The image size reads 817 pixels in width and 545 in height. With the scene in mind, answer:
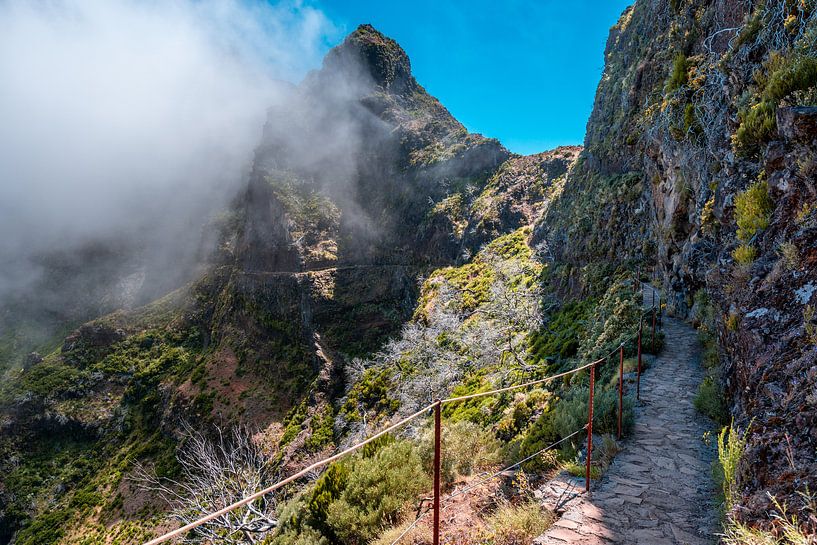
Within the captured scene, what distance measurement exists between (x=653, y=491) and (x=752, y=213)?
349 centimetres

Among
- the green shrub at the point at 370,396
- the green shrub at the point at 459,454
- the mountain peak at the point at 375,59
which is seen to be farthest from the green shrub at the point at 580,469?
the mountain peak at the point at 375,59

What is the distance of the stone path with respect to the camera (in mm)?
3812

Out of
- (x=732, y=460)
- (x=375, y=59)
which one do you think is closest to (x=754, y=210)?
(x=732, y=460)

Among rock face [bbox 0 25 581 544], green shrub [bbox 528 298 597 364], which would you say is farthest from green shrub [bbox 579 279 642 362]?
rock face [bbox 0 25 581 544]

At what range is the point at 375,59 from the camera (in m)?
71.1

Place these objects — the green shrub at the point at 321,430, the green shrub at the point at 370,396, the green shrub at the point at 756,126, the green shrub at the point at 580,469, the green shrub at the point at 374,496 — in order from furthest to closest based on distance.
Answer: the green shrub at the point at 321,430
the green shrub at the point at 370,396
the green shrub at the point at 374,496
the green shrub at the point at 580,469
the green shrub at the point at 756,126

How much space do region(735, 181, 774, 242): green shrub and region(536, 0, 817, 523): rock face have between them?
2 cm

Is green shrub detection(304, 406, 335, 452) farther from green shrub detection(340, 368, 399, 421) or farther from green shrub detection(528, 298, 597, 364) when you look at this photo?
green shrub detection(528, 298, 597, 364)

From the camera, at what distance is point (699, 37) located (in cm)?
1117

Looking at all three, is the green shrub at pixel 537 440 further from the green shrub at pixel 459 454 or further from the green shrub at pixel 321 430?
the green shrub at pixel 321 430

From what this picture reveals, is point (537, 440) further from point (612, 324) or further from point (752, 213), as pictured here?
point (612, 324)

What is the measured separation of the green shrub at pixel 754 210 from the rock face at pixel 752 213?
2 centimetres

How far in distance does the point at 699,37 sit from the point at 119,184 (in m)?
119

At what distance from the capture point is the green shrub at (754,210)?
14.5 ft
